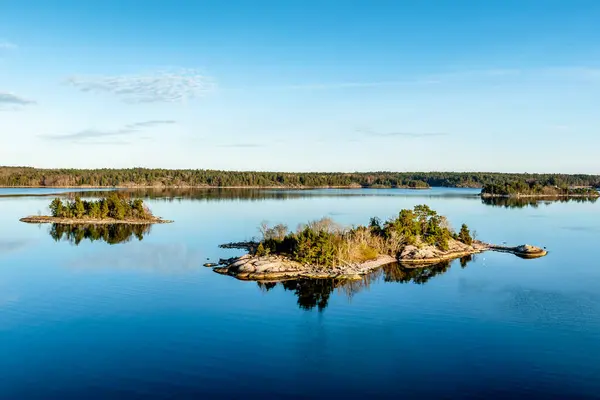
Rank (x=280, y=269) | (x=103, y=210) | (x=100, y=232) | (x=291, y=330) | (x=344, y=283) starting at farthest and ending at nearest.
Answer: (x=103, y=210), (x=100, y=232), (x=280, y=269), (x=344, y=283), (x=291, y=330)

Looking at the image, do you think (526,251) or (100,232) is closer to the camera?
(526,251)

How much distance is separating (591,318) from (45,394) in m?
40.9

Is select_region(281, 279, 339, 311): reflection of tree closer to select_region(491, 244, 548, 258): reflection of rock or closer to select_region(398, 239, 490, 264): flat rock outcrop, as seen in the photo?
select_region(398, 239, 490, 264): flat rock outcrop

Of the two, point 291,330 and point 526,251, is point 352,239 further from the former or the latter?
point 291,330

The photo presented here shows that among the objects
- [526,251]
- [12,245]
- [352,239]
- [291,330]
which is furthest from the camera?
[12,245]

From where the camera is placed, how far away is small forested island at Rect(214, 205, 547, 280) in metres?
57.8

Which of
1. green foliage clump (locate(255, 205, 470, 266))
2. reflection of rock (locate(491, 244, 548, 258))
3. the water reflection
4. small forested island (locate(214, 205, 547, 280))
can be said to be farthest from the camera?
reflection of rock (locate(491, 244, 548, 258))

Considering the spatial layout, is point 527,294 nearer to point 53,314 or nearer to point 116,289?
point 116,289

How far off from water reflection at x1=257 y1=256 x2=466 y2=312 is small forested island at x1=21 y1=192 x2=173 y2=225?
5908 centimetres

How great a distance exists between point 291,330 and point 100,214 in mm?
79964

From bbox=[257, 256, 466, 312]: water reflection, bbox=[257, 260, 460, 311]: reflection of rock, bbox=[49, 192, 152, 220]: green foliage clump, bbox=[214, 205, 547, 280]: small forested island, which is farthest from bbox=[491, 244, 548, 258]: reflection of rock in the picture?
bbox=[49, 192, 152, 220]: green foliage clump

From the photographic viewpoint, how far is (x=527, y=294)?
50.1 metres

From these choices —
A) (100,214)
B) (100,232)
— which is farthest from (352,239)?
(100,214)

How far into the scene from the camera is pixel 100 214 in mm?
106688
